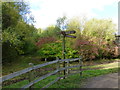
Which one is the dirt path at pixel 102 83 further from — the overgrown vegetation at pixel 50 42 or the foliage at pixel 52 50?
the foliage at pixel 52 50

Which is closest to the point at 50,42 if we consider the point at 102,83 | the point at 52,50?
the point at 52,50

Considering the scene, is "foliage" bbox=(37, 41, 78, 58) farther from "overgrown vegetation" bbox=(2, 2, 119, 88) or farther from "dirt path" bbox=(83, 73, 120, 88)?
"dirt path" bbox=(83, 73, 120, 88)

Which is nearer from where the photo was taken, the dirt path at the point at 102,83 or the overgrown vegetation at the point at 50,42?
the dirt path at the point at 102,83

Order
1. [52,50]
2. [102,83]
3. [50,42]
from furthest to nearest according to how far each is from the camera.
Answer: 1. [50,42]
2. [52,50]
3. [102,83]

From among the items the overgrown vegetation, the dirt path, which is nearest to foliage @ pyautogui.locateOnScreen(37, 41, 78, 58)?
the overgrown vegetation

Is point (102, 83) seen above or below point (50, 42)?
below

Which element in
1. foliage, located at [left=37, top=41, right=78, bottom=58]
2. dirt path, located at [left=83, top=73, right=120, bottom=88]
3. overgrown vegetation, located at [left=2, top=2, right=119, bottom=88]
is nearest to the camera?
dirt path, located at [left=83, top=73, right=120, bottom=88]

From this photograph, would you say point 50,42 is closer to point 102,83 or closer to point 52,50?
point 52,50

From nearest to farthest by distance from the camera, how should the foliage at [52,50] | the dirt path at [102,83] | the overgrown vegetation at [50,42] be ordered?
the dirt path at [102,83], the overgrown vegetation at [50,42], the foliage at [52,50]

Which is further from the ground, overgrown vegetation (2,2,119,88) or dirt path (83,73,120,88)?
overgrown vegetation (2,2,119,88)

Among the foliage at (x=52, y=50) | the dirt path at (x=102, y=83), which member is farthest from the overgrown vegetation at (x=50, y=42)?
the dirt path at (x=102, y=83)

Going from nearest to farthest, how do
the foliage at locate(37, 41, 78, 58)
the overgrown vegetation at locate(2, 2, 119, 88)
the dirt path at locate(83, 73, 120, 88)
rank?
the dirt path at locate(83, 73, 120, 88) → the overgrown vegetation at locate(2, 2, 119, 88) → the foliage at locate(37, 41, 78, 58)

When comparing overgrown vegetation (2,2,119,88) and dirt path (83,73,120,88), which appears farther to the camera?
overgrown vegetation (2,2,119,88)

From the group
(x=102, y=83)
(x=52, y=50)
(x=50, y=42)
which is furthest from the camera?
(x=50, y=42)
